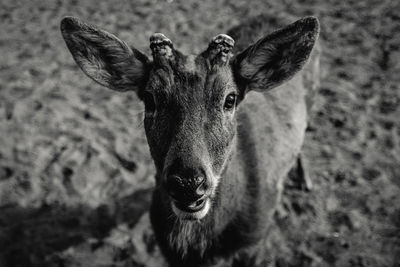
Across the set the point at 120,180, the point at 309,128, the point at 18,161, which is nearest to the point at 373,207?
the point at 309,128

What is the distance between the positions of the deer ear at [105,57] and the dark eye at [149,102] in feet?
0.92

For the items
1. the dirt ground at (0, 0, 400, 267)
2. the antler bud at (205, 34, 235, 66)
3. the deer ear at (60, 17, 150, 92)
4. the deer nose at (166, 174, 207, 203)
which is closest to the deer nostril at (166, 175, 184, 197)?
the deer nose at (166, 174, 207, 203)

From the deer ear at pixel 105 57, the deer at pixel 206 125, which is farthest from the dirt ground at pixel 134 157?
the deer at pixel 206 125

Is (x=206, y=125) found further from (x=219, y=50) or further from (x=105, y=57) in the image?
(x=105, y=57)

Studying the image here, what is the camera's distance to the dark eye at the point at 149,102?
119 inches

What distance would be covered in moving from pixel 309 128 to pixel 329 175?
0.99 m

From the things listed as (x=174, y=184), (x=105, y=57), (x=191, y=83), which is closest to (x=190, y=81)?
(x=191, y=83)

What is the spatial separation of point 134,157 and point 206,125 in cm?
302

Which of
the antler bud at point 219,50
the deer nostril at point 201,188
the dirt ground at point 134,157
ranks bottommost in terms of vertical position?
the dirt ground at point 134,157

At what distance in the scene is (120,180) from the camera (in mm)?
5246

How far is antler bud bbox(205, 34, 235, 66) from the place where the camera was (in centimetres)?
292

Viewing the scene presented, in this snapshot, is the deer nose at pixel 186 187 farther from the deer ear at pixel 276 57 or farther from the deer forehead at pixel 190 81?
the deer ear at pixel 276 57

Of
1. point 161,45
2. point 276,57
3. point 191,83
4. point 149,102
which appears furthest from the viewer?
point 276,57

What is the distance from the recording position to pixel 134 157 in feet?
18.2
